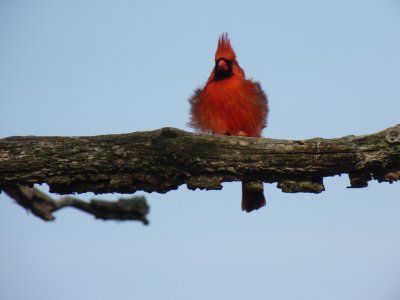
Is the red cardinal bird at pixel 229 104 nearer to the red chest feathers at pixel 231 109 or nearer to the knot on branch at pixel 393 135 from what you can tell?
the red chest feathers at pixel 231 109

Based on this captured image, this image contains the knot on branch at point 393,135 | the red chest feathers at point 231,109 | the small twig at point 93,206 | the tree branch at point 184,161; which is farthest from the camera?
the red chest feathers at point 231,109

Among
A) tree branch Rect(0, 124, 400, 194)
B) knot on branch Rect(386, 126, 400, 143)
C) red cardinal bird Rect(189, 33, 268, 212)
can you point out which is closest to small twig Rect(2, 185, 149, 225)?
tree branch Rect(0, 124, 400, 194)

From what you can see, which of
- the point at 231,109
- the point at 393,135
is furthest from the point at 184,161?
the point at 231,109

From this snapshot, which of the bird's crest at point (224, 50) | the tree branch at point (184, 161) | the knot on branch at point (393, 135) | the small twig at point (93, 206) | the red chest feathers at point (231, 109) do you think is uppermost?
the bird's crest at point (224, 50)

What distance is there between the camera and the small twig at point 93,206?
1.73 m

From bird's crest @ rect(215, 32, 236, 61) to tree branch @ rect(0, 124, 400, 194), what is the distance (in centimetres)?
305

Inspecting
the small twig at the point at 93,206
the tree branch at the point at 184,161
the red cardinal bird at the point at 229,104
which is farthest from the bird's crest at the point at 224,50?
the small twig at the point at 93,206

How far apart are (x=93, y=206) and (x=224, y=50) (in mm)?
5416

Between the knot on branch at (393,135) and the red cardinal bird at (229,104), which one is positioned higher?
the red cardinal bird at (229,104)

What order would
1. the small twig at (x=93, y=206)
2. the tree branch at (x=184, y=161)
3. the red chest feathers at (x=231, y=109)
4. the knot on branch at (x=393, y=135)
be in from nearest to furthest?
the small twig at (x=93, y=206) → the tree branch at (x=184, y=161) → the knot on branch at (x=393, y=135) → the red chest feathers at (x=231, y=109)

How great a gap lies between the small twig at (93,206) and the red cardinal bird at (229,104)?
15.1 feet

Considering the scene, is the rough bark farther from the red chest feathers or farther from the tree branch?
the red chest feathers

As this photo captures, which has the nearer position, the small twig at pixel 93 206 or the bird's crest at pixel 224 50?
the small twig at pixel 93 206

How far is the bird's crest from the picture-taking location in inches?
272
